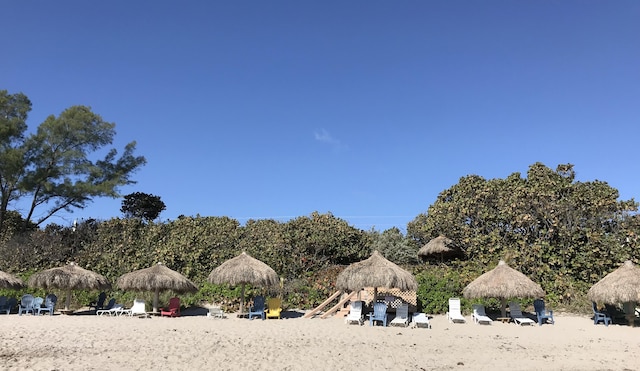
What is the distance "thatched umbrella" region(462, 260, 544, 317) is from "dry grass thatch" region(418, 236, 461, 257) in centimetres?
657

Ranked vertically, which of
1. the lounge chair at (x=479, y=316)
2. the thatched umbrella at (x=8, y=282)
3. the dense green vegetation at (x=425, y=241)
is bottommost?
the lounge chair at (x=479, y=316)

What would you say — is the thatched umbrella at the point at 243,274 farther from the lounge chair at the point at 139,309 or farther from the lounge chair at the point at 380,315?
the lounge chair at the point at 380,315

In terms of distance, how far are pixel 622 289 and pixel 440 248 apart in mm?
9314

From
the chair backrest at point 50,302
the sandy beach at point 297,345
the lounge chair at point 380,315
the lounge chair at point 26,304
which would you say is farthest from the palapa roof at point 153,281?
the lounge chair at point 380,315

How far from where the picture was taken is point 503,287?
583 inches

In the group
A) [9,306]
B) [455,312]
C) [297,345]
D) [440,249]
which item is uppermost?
[440,249]

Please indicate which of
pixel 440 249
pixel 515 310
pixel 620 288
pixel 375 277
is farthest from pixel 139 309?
pixel 620 288

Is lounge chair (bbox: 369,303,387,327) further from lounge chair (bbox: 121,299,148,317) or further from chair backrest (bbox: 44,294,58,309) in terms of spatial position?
chair backrest (bbox: 44,294,58,309)

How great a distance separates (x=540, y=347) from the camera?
36.2 feet

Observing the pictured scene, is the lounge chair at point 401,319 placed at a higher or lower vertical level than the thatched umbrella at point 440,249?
lower

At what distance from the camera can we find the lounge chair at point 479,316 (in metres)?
14.8

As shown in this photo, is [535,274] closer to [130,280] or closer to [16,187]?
[130,280]

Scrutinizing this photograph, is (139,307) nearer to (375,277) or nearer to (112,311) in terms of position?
(112,311)

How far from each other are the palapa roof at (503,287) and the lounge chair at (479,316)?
682mm
